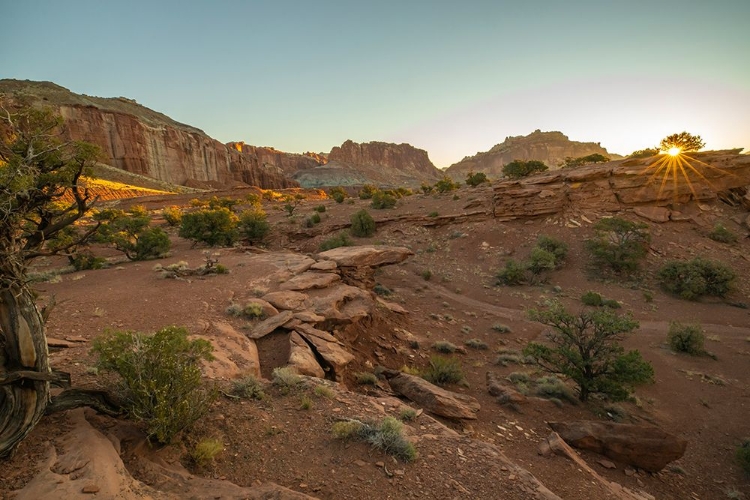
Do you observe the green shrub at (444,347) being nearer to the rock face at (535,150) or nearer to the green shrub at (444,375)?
the green shrub at (444,375)

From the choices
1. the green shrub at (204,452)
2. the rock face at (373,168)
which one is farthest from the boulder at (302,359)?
the rock face at (373,168)

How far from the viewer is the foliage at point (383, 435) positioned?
5055 mm

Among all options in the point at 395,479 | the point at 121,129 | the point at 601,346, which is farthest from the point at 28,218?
the point at 121,129

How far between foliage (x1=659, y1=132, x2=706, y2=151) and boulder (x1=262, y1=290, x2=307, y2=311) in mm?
38059

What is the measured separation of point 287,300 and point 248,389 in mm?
5538

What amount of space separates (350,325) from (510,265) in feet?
45.4

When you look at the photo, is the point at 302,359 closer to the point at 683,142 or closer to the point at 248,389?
the point at 248,389

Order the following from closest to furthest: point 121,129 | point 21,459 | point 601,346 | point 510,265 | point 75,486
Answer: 1. point 75,486
2. point 21,459
3. point 601,346
4. point 510,265
5. point 121,129

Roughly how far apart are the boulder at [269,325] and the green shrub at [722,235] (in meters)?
30.5

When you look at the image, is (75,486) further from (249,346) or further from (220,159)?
(220,159)

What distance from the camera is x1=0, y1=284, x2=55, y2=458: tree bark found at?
3859mm

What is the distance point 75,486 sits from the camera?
334 centimetres

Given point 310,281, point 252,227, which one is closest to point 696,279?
point 310,281

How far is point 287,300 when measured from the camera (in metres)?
11.7
